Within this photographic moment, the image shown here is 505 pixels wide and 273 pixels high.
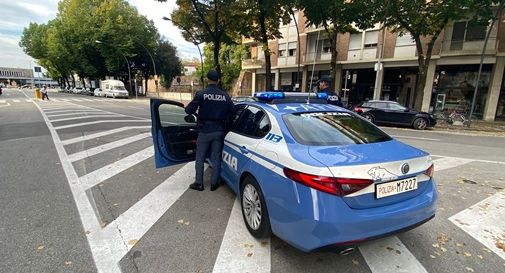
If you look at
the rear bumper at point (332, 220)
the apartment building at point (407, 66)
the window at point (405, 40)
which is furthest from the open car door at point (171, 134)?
the window at point (405, 40)

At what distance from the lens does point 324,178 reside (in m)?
2.37

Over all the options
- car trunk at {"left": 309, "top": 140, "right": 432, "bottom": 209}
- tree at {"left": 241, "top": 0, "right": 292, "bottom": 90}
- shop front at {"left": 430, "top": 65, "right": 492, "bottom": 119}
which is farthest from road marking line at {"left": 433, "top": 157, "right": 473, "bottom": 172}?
shop front at {"left": 430, "top": 65, "right": 492, "bottom": 119}

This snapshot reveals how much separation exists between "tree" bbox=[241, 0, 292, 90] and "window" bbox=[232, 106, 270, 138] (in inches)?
583

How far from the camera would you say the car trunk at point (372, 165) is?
2425 millimetres

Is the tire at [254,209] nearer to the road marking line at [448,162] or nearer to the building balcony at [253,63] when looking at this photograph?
the road marking line at [448,162]

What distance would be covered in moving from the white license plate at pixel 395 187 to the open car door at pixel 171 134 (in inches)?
135

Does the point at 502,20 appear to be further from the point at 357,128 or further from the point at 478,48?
the point at 357,128

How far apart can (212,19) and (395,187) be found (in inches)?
824

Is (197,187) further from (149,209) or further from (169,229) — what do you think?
(169,229)

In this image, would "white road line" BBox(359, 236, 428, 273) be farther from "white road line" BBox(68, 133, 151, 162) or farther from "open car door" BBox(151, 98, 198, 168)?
"white road line" BBox(68, 133, 151, 162)

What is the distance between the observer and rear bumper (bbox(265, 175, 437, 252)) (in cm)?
236

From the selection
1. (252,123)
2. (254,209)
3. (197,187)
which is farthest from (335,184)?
(197,187)

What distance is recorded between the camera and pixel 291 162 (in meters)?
2.62

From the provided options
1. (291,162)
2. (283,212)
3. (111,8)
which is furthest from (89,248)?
(111,8)
